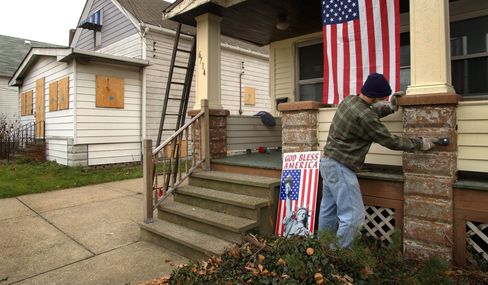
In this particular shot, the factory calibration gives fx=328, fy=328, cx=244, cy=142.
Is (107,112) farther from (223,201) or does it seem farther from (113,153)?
(223,201)

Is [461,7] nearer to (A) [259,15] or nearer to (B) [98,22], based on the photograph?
(A) [259,15]

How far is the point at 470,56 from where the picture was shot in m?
4.66

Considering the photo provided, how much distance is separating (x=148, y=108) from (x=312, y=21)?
251 inches

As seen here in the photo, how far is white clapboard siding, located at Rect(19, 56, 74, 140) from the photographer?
9234 millimetres

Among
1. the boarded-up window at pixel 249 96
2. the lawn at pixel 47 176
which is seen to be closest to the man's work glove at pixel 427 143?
the lawn at pixel 47 176

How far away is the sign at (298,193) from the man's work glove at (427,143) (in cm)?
109

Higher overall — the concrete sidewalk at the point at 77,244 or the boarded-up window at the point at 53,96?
the boarded-up window at the point at 53,96

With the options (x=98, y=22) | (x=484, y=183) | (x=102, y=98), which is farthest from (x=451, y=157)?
(x=98, y=22)

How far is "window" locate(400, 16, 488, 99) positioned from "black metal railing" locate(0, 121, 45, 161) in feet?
37.5

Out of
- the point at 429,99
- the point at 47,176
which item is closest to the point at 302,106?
the point at 429,99

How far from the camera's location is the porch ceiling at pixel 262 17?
16.9 ft

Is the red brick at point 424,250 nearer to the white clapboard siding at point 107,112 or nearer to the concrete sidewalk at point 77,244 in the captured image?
the concrete sidewalk at point 77,244

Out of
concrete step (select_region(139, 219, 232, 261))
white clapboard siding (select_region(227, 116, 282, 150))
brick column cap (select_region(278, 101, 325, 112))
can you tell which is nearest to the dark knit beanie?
brick column cap (select_region(278, 101, 325, 112))

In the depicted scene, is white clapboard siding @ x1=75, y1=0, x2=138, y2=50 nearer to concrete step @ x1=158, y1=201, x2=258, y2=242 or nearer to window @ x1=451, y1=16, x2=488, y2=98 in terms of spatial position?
concrete step @ x1=158, y1=201, x2=258, y2=242
